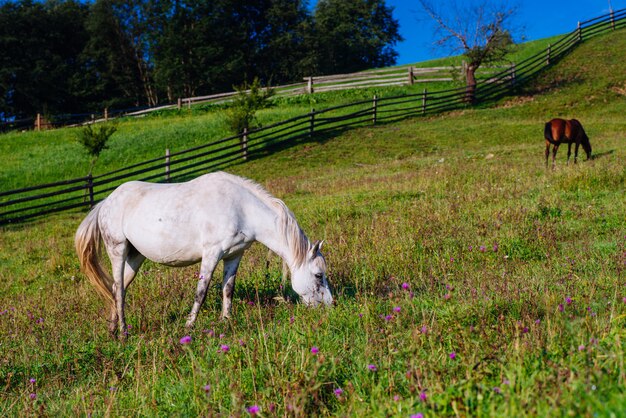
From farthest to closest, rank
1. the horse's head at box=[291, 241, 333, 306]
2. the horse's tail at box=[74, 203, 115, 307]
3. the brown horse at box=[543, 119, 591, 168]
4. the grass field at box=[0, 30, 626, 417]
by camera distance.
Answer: the brown horse at box=[543, 119, 591, 168] → the horse's tail at box=[74, 203, 115, 307] → the horse's head at box=[291, 241, 333, 306] → the grass field at box=[0, 30, 626, 417]

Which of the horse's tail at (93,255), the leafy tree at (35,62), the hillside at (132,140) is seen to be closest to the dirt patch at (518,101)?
the hillside at (132,140)

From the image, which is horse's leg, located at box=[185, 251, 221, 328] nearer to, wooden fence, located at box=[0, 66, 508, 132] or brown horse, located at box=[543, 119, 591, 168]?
brown horse, located at box=[543, 119, 591, 168]

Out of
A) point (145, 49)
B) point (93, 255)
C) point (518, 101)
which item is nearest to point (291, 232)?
point (93, 255)

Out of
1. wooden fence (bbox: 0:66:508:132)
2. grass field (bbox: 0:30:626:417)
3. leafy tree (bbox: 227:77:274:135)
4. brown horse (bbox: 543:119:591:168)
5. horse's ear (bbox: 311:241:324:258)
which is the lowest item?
grass field (bbox: 0:30:626:417)

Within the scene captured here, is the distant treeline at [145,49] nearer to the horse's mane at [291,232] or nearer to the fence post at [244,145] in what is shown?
the fence post at [244,145]

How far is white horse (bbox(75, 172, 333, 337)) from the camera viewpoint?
505 cm

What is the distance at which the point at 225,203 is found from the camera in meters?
5.21

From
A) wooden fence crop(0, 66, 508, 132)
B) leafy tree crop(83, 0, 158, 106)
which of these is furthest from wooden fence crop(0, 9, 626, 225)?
leafy tree crop(83, 0, 158, 106)

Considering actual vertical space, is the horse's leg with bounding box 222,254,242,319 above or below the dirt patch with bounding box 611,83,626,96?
below

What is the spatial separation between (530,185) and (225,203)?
7.39 m

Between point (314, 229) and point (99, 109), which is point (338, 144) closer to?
point (314, 229)

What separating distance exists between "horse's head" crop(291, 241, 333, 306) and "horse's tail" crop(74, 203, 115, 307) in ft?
7.49

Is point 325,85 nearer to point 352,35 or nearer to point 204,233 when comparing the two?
point 352,35

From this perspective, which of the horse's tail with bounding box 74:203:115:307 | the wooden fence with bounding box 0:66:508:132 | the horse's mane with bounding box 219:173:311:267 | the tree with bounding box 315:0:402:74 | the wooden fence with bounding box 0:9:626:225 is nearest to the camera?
the horse's mane with bounding box 219:173:311:267
